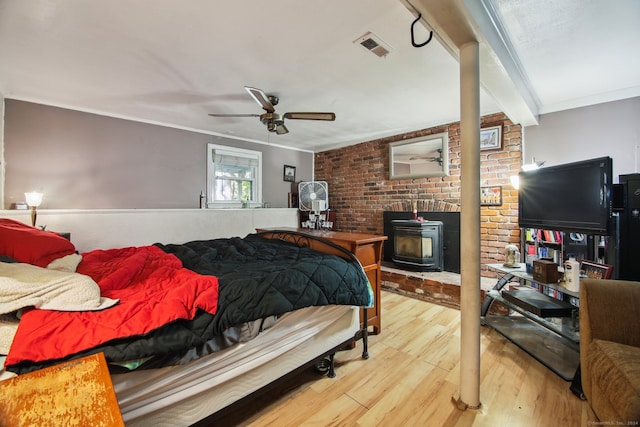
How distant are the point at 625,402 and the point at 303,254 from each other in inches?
70.6

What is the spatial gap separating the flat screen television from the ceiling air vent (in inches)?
67.7

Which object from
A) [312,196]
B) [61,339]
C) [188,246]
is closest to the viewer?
[61,339]

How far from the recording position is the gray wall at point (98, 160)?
2.89m

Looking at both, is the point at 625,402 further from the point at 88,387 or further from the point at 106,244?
the point at 106,244

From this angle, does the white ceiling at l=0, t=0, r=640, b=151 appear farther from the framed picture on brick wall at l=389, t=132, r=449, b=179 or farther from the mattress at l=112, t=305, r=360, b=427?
the mattress at l=112, t=305, r=360, b=427

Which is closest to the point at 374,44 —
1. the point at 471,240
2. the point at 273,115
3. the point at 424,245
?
the point at 273,115

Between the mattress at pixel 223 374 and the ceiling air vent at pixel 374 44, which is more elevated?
the ceiling air vent at pixel 374 44

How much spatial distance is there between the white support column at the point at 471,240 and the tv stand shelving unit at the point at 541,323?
79 cm

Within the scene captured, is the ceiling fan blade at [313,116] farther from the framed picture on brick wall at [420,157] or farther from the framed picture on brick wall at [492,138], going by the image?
the framed picture on brick wall at [492,138]

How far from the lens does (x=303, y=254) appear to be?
2.13 meters

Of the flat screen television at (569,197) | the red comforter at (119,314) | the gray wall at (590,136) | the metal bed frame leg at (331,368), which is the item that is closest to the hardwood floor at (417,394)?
the metal bed frame leg at (331,368)

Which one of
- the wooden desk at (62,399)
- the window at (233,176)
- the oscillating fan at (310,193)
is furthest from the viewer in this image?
the oscillating fan at (310,193)

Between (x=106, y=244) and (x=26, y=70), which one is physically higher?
(x=26, y=70)

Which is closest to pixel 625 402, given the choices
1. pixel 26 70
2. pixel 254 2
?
pixel 254 2
